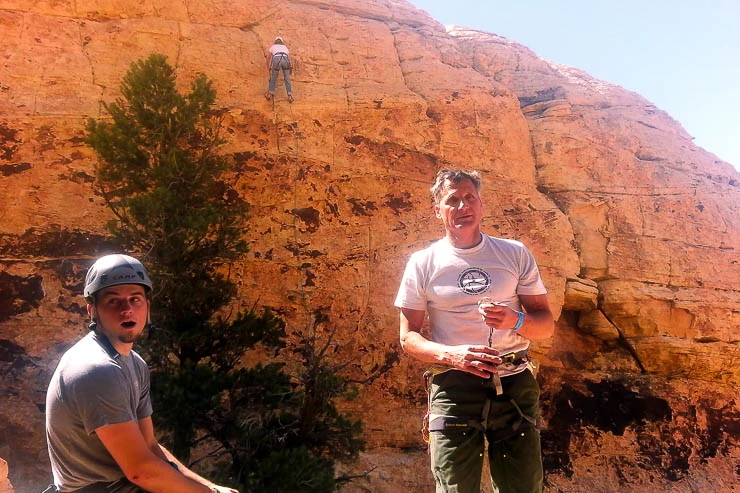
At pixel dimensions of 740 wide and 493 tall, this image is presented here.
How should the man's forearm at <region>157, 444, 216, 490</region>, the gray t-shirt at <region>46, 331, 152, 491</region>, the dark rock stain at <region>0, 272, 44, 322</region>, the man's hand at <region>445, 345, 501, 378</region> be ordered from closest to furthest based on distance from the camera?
1. the gray t-shirt at <region>46, 331, 152, 491</region>
2. the man's forearm at <region>157, 444, 216, 490</region>
3. the man's hand at <region>445, 345, 501, 378</region>
4. the dark rock stain at <region>0, 272, 44, 322</region>

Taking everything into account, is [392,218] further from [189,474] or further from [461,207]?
[189,474]

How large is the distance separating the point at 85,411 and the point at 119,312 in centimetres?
45

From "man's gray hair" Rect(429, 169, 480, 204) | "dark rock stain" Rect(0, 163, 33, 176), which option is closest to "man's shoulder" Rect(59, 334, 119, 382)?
"man's gray hair" Rect(429, 169, 480, 204)

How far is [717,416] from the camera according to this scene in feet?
31.3

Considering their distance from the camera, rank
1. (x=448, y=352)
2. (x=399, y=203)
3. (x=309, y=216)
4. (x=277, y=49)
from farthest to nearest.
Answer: (x=277, y=49) → (x=399, y=203) → (x=309, y=216) → (x=448, y=352)

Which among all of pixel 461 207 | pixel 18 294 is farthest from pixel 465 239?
pixel 18 294

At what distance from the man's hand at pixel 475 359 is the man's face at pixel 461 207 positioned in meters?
0.68

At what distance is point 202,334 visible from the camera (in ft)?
23.1

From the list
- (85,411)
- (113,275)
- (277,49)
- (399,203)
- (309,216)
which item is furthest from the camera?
(277,49)

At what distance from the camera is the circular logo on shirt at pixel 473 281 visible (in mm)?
2980

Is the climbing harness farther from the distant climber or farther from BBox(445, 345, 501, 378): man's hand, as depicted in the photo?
the distant climber

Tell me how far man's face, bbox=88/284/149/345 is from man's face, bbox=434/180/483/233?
1.56 meters

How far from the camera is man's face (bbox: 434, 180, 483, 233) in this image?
3.11m

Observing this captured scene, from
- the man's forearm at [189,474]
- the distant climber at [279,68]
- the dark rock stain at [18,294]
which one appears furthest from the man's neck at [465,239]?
the distant climber at [279,68]
